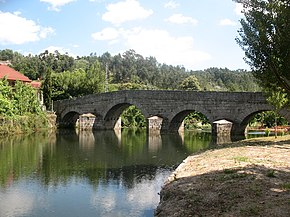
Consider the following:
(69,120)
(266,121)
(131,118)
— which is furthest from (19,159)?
(266,121)

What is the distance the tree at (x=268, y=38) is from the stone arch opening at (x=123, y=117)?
23322 millimetres

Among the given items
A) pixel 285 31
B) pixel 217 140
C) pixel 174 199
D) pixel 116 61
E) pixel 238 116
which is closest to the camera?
pixel 174 199

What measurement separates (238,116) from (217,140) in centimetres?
296

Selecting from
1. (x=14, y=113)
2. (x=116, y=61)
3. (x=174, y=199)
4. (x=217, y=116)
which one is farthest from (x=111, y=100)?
(x=116, y=61)

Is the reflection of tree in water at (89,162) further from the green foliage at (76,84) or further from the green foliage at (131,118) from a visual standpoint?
the green foliage at (76,84)

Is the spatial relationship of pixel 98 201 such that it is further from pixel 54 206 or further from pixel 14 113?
pixel 14 113

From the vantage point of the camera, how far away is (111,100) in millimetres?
35625

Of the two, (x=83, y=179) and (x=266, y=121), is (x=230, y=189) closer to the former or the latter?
(x=83, y=179)

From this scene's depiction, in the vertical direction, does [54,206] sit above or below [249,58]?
below

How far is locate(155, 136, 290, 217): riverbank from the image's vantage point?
6668 millimetres

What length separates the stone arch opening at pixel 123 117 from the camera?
37594 millimetres

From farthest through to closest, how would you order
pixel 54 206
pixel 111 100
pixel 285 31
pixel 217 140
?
pixel 111 100
pixel 217 140
pixel 285 31
pixel 54 206

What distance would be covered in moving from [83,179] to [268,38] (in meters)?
7.68

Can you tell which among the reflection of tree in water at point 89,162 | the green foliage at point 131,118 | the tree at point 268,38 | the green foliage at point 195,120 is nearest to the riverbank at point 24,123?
the reflection of tree in water at point 89,162
